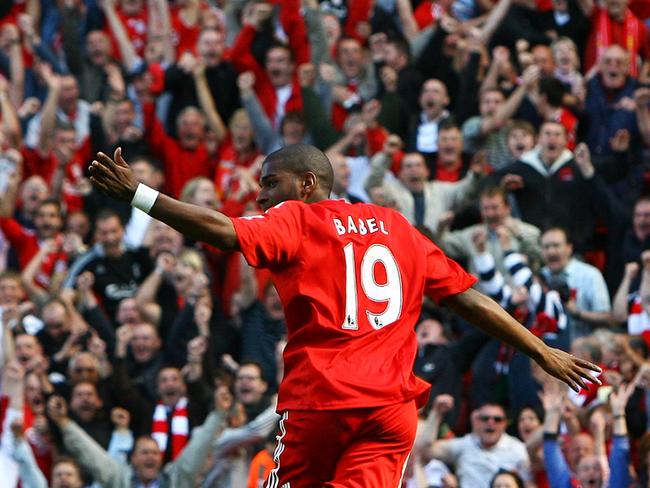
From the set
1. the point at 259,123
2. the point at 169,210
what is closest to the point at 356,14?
the point at 259,123

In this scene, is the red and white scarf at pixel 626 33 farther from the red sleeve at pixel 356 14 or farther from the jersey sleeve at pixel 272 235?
the jersey sleeve at pixel 272 235

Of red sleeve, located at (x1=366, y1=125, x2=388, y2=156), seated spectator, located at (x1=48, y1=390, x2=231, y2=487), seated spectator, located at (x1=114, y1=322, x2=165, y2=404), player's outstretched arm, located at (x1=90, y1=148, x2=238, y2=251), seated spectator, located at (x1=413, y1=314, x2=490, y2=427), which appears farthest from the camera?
red sleeve, located at (x1=366, y1=125, x2=388, y2=156)

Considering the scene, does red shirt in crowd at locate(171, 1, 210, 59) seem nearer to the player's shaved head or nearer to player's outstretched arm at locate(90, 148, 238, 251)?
the player's shaved head

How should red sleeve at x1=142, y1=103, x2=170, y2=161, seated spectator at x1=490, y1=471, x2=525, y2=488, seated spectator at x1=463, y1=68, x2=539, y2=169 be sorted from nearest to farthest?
seated spectator at x1=490, y1=471, x2=525, y2=488 → seated spectator at x1=463, y1=68, x2=539, y2=169 → red sleeve at x1=142, y1=103, x2=170, y2=161

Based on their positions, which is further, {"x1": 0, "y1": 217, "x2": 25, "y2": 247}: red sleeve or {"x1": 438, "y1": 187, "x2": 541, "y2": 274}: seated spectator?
Answer: {"x1": 0, "y1": 217, "x2": 25, "y2": 247}: red sleeve

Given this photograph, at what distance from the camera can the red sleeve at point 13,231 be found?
1498 cm

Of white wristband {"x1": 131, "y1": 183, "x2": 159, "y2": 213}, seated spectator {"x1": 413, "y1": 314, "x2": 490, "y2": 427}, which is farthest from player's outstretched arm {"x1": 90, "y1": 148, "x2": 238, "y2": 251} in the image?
seated spectator {"x1": 413, "y1": 314, "x2": 490, "y2": 427}

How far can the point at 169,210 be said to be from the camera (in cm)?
663

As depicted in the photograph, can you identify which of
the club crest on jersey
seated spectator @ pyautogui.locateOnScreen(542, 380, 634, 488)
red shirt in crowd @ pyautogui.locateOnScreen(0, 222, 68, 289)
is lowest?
red shirt in crowd @ pyautogui.locateOnScreen(0, 222, 68, 289)

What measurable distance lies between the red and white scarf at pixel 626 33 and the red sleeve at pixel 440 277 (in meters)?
7.73

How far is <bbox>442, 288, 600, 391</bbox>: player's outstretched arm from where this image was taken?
7543mm

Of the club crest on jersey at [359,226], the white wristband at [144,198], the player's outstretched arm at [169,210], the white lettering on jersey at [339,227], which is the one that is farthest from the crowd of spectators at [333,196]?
the white wristband at [144,198]

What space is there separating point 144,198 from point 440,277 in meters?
1.51

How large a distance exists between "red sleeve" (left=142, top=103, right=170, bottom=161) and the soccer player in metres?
8.61
